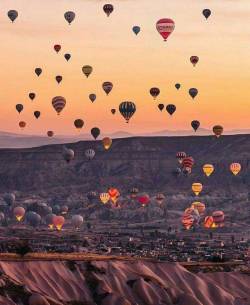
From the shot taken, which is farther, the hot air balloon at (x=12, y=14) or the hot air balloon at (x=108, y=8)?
the hot air balloon at (x=12, y=14)

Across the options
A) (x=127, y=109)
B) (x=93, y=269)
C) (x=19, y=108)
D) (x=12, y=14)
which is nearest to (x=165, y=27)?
(x=127, y=109)

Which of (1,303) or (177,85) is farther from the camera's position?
(177,85)

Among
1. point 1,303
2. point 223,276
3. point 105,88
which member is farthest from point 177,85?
point 1,303

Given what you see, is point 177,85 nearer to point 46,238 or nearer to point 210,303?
point 46,238

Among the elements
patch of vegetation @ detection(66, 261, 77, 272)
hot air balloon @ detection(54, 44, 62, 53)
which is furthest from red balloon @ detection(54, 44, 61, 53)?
patch of vegetation @ detection(66, 261, 77, 272)

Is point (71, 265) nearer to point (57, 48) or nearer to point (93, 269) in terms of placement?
point (93, 269)

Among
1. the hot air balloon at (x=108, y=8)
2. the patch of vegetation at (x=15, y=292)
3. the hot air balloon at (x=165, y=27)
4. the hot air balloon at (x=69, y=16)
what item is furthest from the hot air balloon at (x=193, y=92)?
the patch of vegetation at (x=15, y=292)

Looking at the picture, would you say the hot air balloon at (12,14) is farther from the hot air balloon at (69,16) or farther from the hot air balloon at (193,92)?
the hot air balloon at (193,92)
